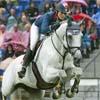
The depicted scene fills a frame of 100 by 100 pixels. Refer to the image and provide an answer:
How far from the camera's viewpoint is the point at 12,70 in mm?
14266

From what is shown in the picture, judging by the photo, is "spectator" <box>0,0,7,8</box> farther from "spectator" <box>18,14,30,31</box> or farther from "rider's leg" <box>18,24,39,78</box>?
"rider's leg" <box>18,24,39,78</box>

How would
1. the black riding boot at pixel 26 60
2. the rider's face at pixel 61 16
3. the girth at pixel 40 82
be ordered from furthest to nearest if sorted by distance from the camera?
the black riding boot at pixel 26 60, the girth at pixel 40 82, the rider's face at pixel 61 16

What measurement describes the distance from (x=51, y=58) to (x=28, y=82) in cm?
103

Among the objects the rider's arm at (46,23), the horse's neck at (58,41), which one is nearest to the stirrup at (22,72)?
the rider's arm at (46,23)

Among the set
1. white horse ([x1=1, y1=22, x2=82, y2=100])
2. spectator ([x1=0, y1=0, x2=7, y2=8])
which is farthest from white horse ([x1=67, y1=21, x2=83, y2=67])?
spectator ([x1=0, y1=0, x2=7, y2=8])

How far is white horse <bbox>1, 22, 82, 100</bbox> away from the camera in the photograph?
12617mm

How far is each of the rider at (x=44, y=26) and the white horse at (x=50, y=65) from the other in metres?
0.13

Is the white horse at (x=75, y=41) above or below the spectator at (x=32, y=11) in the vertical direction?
above

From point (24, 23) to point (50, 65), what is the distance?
246 inches

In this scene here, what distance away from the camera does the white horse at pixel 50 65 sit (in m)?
12.6

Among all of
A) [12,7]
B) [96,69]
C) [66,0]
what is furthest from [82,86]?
[12,7]

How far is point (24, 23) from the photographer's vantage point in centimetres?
1906

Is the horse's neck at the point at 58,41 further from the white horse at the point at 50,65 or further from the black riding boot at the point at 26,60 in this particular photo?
the black riding boot at the point at 26,60

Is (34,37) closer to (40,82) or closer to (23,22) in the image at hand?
(40,82)
